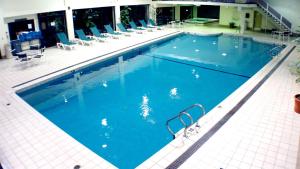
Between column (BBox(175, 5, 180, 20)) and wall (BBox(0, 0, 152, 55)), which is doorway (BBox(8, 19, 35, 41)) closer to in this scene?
wall (BBox(0, 0, 152, 55))

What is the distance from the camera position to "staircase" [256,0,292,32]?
561 inches

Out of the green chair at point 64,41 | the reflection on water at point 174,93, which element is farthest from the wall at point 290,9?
the green chair at point 64,41

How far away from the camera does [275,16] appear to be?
1458cm

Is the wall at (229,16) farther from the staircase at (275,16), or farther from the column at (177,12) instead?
the column at (177,12)

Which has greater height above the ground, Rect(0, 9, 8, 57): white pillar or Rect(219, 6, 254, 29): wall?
Rect(219, 6, 254, 29): wall

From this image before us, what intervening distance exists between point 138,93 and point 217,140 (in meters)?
3.94

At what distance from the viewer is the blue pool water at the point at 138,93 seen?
6.14 metres

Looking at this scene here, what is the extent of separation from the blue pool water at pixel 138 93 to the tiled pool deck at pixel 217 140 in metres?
0.64

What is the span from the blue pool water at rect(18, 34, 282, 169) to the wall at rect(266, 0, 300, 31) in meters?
3.21

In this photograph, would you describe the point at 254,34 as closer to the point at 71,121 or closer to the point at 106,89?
the point at 106,89

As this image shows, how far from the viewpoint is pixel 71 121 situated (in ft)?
23.1

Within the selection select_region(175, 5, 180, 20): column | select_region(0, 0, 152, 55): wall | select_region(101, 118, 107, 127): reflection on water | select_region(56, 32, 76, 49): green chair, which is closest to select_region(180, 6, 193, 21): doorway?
select_region(175, 5, 180, 20): column

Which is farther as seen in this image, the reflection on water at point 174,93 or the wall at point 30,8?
the wall at point 30,8

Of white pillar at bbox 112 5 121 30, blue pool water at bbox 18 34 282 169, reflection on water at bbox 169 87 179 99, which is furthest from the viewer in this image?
white pillar at bbox 112 5 121 30
